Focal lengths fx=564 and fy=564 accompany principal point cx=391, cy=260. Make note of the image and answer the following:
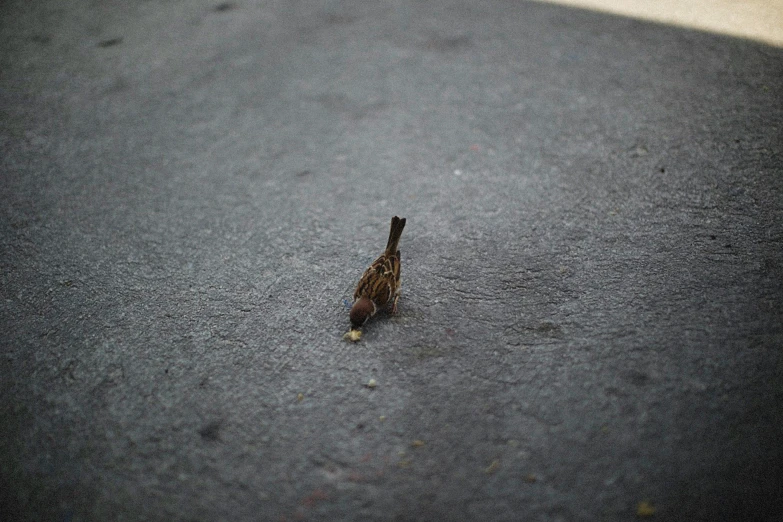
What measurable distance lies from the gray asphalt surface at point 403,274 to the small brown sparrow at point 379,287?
156mm

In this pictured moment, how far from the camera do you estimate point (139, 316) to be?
3227 mm

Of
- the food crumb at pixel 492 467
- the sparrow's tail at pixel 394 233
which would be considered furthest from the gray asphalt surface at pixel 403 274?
the sparrow's tail at pixel 394 233

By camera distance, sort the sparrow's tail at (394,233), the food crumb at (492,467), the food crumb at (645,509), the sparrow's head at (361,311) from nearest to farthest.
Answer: the food crumb at (645,509)
the food crumb at (492,467)
the sparrow's head at (361,311)
the sparrow's tail at (394,233)


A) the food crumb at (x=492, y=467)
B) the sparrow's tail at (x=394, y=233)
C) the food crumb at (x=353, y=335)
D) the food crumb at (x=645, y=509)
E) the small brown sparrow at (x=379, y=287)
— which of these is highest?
the sparrow's tail at (x=394, y=233)

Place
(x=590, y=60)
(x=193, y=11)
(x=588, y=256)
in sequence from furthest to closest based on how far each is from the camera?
(x=193, y=11) < (x=590, y=60) < (x=588, y=256)

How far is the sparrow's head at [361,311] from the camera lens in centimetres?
291

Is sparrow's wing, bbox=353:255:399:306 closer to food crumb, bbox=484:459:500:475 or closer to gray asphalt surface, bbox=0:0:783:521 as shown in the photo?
gray asphalt surface, bbox=0:0:783:521

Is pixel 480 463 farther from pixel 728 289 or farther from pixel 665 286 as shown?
pixel 728 289

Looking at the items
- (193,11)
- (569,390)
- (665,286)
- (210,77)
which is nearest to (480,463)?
(569,390)

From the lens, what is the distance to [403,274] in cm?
341

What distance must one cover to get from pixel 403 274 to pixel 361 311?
579 mm

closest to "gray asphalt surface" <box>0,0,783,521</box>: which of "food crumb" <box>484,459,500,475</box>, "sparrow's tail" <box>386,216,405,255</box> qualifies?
"food crumb" <box>484,459,500,475</box>

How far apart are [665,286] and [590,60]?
3.08m

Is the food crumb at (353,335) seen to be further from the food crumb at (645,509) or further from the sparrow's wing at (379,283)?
the food crumb at (645,509)
